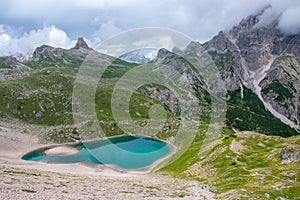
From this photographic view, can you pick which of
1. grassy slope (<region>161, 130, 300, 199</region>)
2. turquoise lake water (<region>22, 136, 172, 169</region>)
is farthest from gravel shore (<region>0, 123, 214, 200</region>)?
turquoise lake water (<region>22, 136, 172, 169</region>)

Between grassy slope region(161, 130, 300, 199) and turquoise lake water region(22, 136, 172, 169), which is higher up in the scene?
turquoise lake water region(22, 136, 172, 169)

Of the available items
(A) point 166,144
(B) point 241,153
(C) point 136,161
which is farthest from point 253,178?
(A) point 166,144

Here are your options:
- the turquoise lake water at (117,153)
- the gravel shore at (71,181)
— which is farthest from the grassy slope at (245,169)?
the turquoise lake water at (117,153)

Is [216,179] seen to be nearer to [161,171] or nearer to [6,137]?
[161,171]

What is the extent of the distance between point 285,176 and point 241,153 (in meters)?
31.6

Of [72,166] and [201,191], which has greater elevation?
[72,166]

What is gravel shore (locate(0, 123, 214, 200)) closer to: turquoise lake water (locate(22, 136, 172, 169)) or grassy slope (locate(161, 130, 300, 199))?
grassy slope (locate(161, 130, 300, 199))

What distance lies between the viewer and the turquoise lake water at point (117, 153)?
450 ft

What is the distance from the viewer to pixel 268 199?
5169 centimetres

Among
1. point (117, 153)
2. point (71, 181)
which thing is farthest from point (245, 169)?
point (117, 153)

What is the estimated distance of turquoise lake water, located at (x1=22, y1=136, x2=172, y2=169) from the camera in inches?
5399

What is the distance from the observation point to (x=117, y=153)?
156 metres

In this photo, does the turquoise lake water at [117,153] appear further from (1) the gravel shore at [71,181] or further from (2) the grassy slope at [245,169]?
(2) the grassy slope at [245,169]

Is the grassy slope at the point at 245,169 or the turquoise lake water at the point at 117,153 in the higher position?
the turquoise lake water at the point at 117,153
